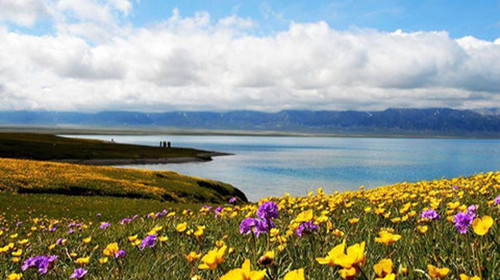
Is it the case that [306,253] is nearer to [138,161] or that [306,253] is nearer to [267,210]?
[267,210]

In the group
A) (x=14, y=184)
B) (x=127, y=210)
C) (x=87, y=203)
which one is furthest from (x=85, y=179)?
(x=127, y=210)

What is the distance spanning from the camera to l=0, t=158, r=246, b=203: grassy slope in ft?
103

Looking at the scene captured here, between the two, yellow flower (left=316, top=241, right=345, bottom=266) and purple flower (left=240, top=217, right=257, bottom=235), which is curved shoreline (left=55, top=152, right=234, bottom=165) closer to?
purple flower (left=240, top=217, right=257, bottom=235)

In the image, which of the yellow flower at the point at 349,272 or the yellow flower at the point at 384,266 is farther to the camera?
the yellow flower at the point at 384,266

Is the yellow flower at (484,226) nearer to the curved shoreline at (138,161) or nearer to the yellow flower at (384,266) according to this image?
the yellow flower at (384,266)

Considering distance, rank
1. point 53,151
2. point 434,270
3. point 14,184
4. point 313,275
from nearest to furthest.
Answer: point 434,270, point 313,275, point 14,184, point 53,151

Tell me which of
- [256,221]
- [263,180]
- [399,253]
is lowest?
[263,180]

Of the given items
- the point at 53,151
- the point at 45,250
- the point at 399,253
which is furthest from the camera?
the point at 53,151

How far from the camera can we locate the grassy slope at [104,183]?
31375 mm

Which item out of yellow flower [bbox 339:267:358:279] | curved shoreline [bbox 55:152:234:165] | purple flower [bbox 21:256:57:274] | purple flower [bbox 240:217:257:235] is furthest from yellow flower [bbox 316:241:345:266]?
curved shoreline [bbox 55:152:234:165]

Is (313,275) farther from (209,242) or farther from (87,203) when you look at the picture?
(87,203)

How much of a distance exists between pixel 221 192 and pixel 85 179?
17.5 metres

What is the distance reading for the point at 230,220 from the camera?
826cm

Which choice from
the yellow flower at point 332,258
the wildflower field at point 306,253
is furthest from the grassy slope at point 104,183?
the yellow flower at point 332,258
